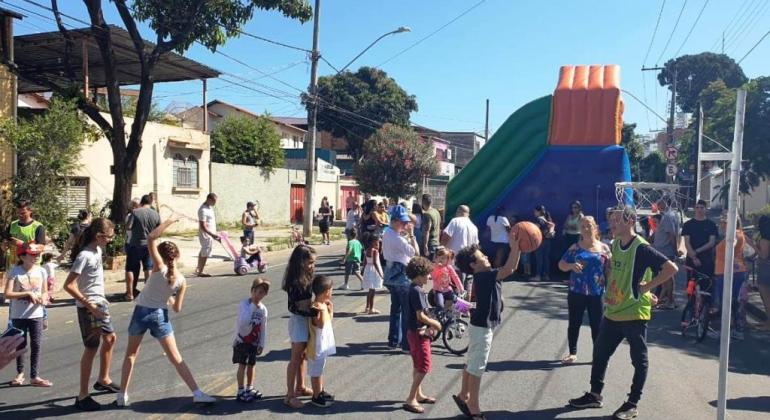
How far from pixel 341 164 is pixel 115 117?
40645 mm

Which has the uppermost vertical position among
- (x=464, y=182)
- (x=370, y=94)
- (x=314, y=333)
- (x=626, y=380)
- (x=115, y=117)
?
(x=370, y=94)

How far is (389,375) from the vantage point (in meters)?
6.48

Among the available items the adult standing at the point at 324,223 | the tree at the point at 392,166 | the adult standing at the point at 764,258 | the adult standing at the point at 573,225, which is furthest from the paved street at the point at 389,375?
the tree at the point at 392,166

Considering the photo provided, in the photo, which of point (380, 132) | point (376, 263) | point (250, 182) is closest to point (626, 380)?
point (376, 263)

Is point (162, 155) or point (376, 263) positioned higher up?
point (162, 155)

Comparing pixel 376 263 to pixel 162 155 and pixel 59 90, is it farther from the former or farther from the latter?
pixel 162 155

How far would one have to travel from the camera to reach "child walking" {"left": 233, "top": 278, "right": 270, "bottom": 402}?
5.49m

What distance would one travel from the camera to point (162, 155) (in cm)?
2278

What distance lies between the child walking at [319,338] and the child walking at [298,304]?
0.17ft

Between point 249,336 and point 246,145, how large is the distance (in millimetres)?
26879

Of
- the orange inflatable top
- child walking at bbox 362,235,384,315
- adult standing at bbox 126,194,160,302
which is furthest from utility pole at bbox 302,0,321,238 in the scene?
child walking at bbox 362,235,384,315

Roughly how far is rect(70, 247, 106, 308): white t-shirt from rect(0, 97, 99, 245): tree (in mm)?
7446

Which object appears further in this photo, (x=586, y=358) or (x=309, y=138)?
(x=309, y=138)

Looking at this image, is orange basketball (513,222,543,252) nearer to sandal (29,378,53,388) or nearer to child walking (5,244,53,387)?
child walking (5,244,53,387)
